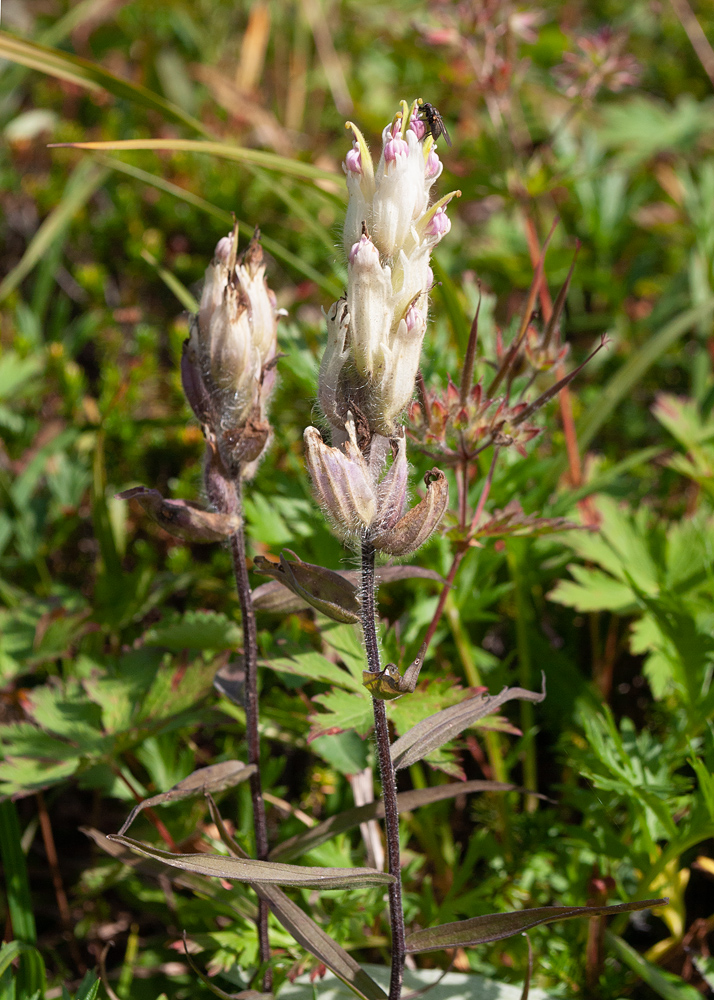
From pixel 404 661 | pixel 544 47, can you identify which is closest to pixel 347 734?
pixel 404 661

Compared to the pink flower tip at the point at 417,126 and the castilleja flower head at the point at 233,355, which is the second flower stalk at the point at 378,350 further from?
the castilleja flower head at the point at 233,355

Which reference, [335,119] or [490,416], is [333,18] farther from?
[490,416]

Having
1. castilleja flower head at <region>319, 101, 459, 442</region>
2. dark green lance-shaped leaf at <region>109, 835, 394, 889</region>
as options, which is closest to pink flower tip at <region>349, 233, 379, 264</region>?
castilleja flower head at <region>319, 101, 459, 442</region>

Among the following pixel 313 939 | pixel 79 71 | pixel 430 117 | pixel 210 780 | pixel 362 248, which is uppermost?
pixel 79 71

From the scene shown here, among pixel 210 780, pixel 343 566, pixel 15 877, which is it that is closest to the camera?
pixel 210 780

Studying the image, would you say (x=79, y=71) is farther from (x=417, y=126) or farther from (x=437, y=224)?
(x=437, y=224)

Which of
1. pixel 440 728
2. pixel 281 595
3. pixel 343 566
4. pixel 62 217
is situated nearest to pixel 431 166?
pixel 281 595

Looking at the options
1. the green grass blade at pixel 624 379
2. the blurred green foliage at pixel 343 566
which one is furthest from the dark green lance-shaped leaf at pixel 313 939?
the green grass blade at pixel 624 379
